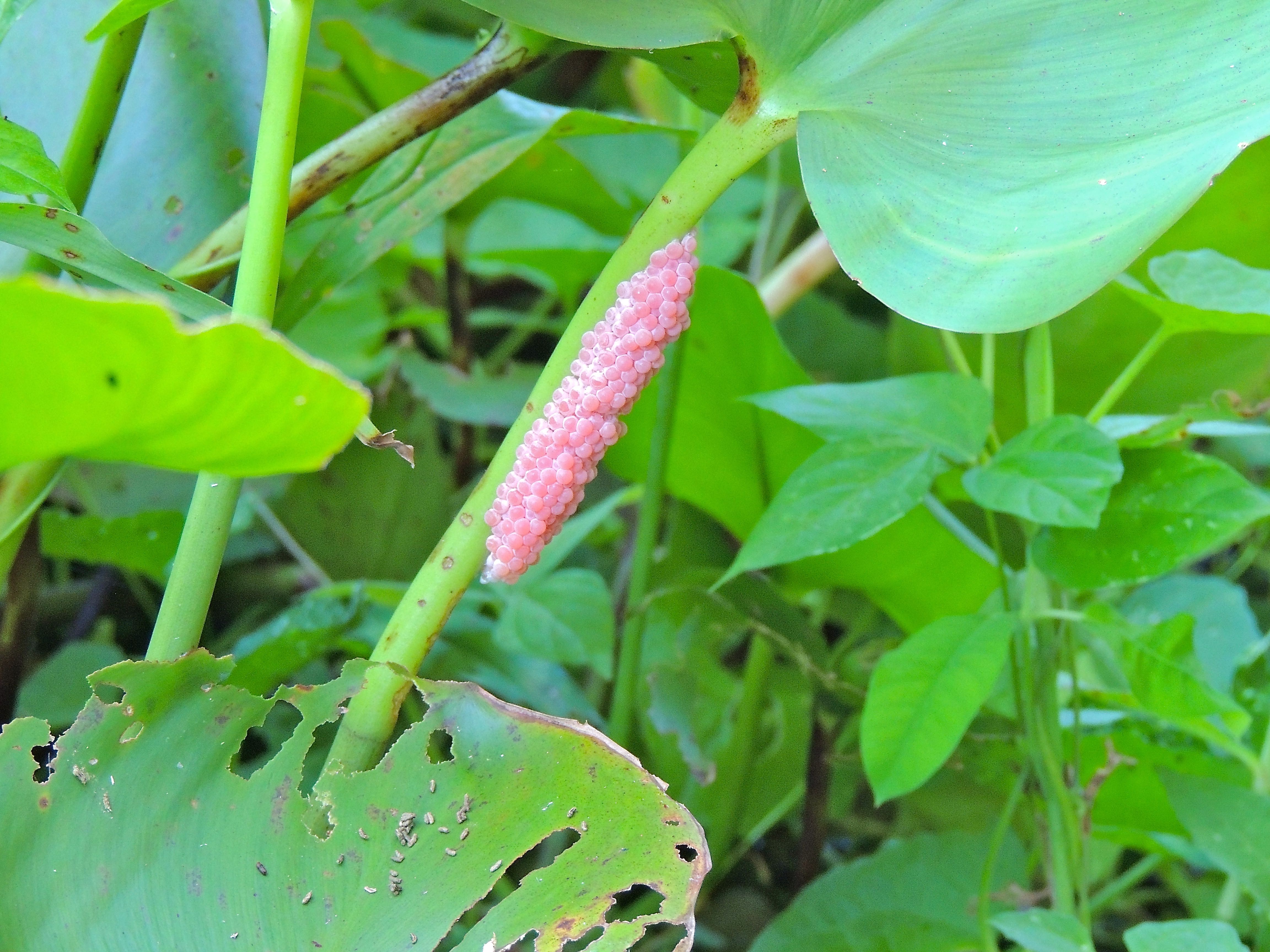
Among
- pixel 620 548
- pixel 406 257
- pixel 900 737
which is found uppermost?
pixel 406 257

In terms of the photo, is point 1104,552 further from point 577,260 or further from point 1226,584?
point 577,260

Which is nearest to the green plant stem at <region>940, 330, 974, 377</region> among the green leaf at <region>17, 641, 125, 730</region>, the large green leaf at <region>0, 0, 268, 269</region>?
the large green leaf at <region>0, 0, 268, 269</region>

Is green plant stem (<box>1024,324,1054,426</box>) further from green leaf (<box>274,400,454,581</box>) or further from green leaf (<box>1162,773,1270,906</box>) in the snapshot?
green leaf (<box>274,400,454,581</box>)

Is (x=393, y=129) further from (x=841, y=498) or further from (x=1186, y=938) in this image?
(x=1186, y=938)

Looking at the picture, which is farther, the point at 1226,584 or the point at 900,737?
the point at 1226,584

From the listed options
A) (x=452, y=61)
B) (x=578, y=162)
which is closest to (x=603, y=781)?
(x=578, y=162)

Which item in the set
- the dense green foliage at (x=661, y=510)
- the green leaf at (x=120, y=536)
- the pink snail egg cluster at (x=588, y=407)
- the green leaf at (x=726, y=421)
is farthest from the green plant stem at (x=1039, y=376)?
the green leaf at (x=120, y=536)
